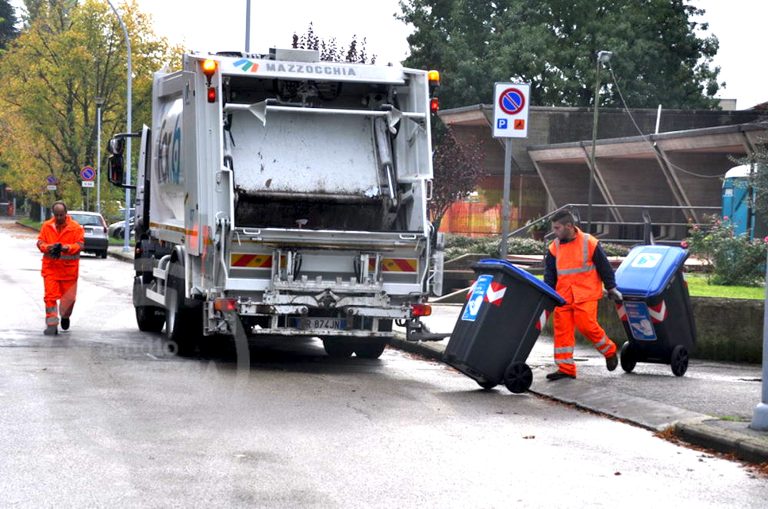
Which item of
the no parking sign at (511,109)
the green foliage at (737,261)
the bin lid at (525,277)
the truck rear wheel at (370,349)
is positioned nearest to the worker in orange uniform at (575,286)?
the bin lid at (525,277)

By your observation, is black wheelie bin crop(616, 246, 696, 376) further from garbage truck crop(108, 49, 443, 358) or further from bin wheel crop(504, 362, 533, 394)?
garbage truck crop(108, 49, 443, 358)

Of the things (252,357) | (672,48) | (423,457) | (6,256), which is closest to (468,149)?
(6,256)

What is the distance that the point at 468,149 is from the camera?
39.8 metres

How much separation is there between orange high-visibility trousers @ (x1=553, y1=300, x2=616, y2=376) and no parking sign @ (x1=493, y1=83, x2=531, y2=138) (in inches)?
109

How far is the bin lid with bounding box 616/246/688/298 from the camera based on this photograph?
471 inches

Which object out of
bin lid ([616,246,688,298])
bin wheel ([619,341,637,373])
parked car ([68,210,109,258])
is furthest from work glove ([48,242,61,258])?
parked car ([68,210,109,258])

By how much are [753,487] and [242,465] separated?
2875mm

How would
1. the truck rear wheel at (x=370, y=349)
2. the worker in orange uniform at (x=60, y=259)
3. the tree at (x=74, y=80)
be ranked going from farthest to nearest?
the tree at (x=74, y=80), the worker in orange uniform at (x=60, y=259), the truck rear wheel at (x=370, y=349)

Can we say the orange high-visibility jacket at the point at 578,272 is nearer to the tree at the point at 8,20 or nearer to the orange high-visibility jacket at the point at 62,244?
the orange high-visibility jacket at the point at 62,244

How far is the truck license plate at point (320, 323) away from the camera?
478 inches

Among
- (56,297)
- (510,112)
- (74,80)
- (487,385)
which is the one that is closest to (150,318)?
(56,297)

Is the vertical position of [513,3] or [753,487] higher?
[513,3]

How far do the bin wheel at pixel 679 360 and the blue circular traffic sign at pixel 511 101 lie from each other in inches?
124

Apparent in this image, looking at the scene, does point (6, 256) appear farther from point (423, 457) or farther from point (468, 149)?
point (423, 457)
